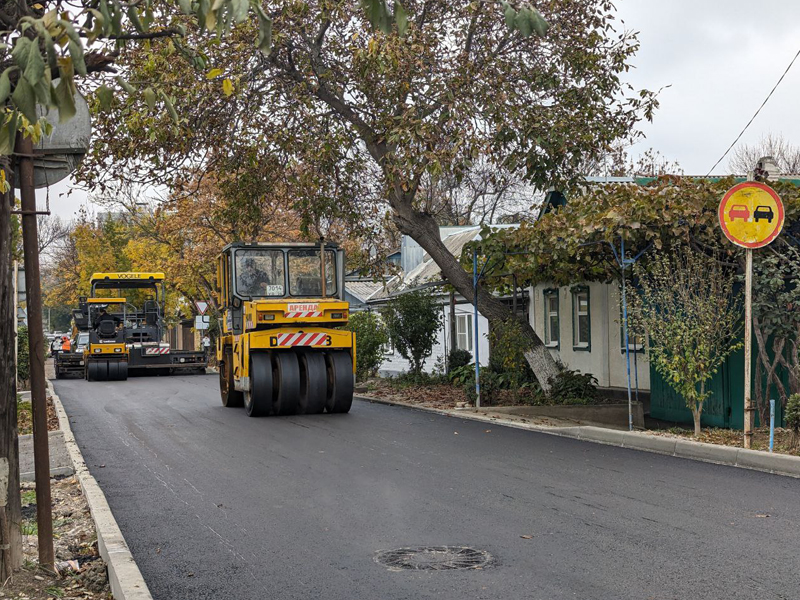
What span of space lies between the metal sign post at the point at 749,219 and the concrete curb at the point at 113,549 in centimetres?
767

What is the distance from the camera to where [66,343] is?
134ft

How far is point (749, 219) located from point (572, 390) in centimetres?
672

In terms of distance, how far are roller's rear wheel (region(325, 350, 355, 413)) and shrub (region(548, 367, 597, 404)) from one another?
3794 mm

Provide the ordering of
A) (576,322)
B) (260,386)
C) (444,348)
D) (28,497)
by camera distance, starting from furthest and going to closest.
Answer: (444,348) → (576,322) → (260,386) → (28,497)

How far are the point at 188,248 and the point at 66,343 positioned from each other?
7.01 metres

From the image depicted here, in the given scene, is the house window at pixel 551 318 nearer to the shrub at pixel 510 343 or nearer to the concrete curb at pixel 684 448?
the shrub at pixel 510 343

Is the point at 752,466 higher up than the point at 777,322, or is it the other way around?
the point at 777,322

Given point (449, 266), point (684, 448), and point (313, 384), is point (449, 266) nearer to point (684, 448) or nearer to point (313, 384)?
point (313, 384)

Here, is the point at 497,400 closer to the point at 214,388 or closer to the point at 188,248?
the point at 214,388

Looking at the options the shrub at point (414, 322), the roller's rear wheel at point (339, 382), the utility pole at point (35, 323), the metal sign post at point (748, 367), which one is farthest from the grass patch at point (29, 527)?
the shrub at point (414, 322)

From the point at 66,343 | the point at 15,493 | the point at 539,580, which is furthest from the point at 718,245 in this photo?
the point at 66,343

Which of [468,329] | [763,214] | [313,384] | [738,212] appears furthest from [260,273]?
[468,329]

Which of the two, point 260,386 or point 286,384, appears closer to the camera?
point 260,386

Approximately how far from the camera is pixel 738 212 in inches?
475
